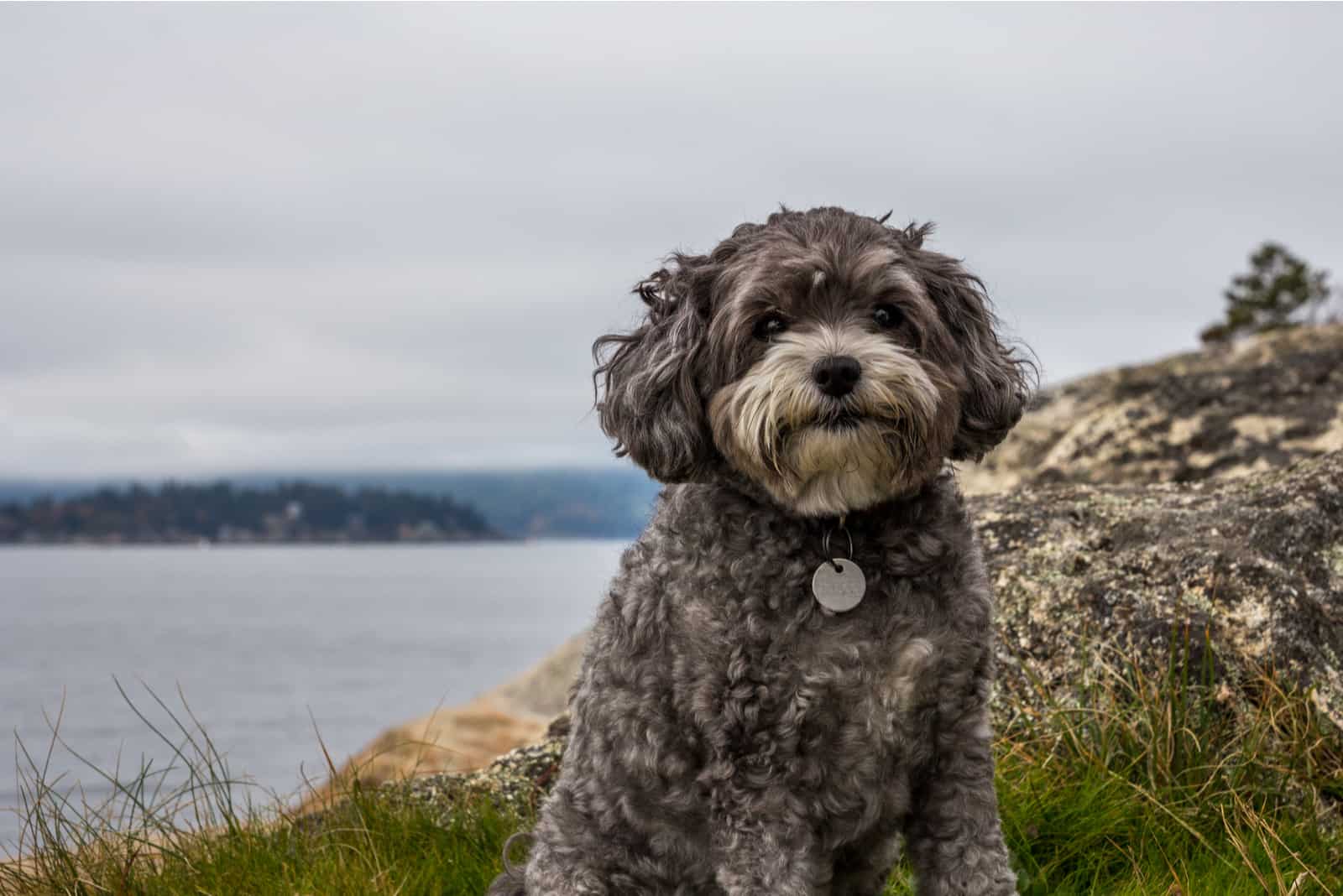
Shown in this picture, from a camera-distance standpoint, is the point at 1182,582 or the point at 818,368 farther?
the point at 1182,582

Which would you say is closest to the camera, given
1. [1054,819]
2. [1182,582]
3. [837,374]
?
[837,374]

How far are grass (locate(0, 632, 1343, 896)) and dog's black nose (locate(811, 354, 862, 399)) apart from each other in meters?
2.39

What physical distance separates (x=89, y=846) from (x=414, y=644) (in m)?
68.8

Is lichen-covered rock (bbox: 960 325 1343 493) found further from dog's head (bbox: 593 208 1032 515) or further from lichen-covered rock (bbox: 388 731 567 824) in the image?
dog's head (bbox: 593 208 1032 515)

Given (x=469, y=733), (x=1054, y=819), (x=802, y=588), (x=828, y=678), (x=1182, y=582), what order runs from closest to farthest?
(x=828, y=678), (x=802, y=588), (x=1054, y=819), (x=1182, y=582), (x=469, y=733)

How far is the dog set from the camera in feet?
13.1

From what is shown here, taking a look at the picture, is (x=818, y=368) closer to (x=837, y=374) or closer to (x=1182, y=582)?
(x=837, y=374)

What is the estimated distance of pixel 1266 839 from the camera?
5.18 metres

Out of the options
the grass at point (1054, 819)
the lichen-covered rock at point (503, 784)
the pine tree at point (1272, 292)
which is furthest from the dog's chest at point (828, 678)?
the pine tree at point (1272, 292)

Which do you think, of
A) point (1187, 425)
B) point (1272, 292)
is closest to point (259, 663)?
point (1272, 292)

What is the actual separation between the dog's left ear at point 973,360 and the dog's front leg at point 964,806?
0.76m

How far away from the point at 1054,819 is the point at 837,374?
2.56 m

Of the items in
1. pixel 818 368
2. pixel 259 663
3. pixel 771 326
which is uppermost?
pixel 771 326

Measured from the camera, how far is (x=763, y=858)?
3.98 meters
